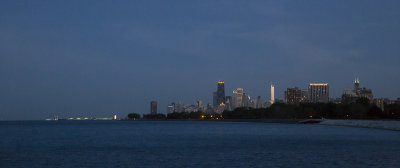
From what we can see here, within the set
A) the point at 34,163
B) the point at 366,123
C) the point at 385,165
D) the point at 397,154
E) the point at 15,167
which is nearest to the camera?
the point at 385,165

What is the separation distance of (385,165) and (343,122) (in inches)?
5537

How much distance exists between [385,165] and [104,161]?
23.7 metres

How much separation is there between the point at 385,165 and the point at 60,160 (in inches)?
1110

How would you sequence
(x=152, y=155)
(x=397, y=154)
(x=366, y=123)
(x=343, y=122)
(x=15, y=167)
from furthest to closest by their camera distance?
(x=343, y=122), (x=366, y=123), (x=152, y=155), (x=397, y=154), (x=15, y=167)

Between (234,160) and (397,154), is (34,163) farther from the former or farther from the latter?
(397,154)

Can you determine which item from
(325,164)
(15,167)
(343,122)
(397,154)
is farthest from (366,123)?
(15,167)

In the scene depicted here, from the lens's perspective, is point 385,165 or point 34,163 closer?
point 385,165

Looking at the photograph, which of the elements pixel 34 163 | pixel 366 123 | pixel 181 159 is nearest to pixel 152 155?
pixel 181 159

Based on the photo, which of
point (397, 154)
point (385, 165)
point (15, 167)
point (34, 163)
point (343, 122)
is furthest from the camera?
point (343, 122)

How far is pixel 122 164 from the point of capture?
4200 centimetres

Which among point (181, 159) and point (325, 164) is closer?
point (325, 164)

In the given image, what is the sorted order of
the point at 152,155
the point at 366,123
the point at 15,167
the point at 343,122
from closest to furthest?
1. the point at 15,167
2. the point at 152,155
3. the point at 366,123
4. the point at 343,122

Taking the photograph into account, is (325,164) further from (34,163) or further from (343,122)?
(343,122)

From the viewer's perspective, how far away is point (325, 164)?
1571 inches
